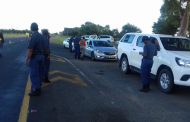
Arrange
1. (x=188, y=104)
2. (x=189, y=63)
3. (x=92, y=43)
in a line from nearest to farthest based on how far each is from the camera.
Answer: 1. (x=188, y=104)
2. (x=189, y=63)
3. (x=92, y=43)

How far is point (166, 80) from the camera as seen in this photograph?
11.3m

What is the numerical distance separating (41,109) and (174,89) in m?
4.58

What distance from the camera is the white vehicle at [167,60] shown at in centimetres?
1071

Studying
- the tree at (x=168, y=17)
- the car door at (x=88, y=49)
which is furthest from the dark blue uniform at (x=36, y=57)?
the tree at (x=168, y=17)

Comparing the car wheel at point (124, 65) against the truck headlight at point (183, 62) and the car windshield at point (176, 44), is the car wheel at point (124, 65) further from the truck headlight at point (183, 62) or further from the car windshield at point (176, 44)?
the truck headlight at point (183, 62)

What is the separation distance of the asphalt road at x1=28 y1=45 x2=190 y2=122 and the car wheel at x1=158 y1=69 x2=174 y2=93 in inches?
8.4

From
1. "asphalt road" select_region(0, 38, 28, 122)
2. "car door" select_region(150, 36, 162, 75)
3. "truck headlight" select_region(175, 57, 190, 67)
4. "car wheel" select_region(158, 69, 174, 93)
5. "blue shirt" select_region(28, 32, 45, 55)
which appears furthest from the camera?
"car door" select_region(150, 36, 162, 75)

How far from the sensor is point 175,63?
35.7 feet

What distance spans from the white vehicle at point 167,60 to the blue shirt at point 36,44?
12.4 ft

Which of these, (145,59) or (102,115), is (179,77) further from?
(102,115)

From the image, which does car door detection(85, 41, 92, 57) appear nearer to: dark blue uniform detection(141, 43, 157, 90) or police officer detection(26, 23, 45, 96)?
dark blue uniform detection(141, 43, 157, 90)

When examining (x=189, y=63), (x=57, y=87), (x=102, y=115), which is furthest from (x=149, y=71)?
(x=102, y=115)

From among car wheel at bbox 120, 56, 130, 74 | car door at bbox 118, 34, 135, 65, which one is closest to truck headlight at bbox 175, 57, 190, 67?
car door at bbox 118, 34, 135, 65

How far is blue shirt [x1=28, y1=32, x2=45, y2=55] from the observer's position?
9.82 m
